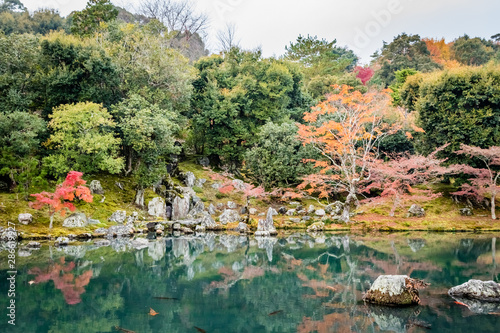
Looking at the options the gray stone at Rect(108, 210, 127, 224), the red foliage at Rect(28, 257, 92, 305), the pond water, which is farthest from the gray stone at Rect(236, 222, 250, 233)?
the red foliage at Rect(28, 257, 92, 305)

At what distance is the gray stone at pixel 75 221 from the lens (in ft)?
51.8

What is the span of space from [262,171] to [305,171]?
2643 mm

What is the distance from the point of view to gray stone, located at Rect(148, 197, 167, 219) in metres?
19.2

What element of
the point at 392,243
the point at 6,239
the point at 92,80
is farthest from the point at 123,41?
the point at 392,243

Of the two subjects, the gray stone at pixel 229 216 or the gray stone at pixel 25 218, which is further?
the gray stone at pixel 229 216

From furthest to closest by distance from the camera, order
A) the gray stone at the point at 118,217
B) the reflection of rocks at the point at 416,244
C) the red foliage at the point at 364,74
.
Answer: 1. the red foliage at the point at 364,74
2. the gray stone at the point at 118,217
3. the reflection of rocks at the point at 416,244

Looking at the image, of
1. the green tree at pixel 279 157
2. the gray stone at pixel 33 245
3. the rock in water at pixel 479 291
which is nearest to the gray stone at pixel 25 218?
the gray stone at pixel 33 245

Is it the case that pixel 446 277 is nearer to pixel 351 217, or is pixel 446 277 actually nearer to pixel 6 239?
pixel 351 217

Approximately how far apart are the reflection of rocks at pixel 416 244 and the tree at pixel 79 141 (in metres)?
14.1

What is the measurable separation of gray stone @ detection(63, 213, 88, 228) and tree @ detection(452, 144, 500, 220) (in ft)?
65.6

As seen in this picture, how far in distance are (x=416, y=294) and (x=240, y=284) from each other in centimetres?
428

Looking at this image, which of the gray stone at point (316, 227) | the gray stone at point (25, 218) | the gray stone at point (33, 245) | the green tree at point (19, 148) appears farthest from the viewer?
the gray stone at point (316, 227)

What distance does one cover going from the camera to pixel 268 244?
15.3 meters

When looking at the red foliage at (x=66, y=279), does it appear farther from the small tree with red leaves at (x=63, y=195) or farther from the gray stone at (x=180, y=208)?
the gray stone at (x=180, y=208)
